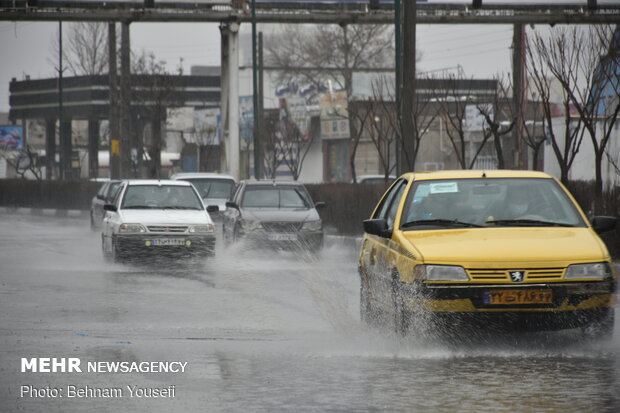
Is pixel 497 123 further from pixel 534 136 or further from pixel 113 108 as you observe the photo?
pixel 113 108

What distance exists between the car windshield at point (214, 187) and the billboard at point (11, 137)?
7729 centimetres

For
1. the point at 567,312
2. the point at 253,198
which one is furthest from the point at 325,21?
the point at 567,312

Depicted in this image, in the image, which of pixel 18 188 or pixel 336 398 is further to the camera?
pixel 18 188

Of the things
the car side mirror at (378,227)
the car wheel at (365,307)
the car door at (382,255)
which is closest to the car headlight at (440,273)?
the car door at (382,255)

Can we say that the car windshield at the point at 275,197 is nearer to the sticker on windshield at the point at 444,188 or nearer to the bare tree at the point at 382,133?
the bare tree at the point at 382,133

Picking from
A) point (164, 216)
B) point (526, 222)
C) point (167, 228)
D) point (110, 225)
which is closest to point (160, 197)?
point (110, 225)

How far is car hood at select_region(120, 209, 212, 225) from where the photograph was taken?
21.1 meters

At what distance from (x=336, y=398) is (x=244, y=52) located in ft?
379

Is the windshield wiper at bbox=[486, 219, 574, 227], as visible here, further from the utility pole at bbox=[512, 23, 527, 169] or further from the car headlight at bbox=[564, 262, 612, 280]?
the utility pole at bbox=[512, 23, 527, 169]

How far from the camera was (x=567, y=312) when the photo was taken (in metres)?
9.66

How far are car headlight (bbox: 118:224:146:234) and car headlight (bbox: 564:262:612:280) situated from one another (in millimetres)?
12353

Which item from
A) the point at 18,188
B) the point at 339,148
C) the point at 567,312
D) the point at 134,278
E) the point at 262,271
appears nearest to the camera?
the point at 567,312

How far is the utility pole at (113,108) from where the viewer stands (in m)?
43.2

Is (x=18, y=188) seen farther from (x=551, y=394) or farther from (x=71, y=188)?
(x=551, y=394)
